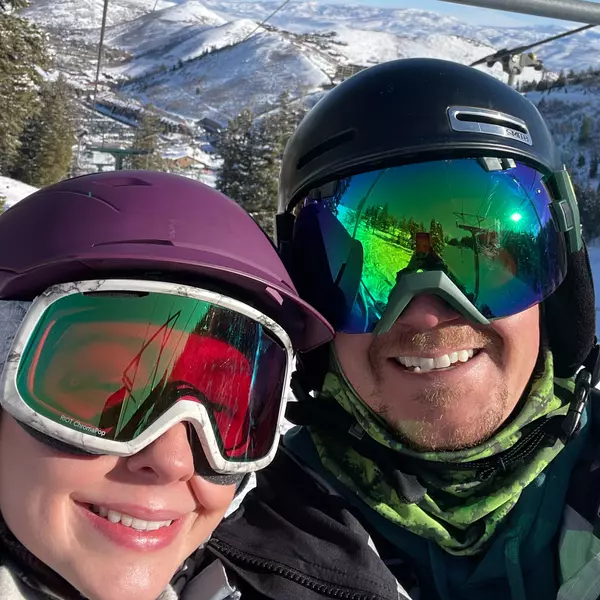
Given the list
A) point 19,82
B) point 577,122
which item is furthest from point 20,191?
point 577,122

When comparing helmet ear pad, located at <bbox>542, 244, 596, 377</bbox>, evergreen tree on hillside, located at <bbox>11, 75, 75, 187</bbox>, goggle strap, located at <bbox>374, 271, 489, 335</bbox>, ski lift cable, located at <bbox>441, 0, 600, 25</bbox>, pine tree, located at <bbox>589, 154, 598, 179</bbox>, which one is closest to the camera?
goggle strap, located at <bbox>374, 271, 489, 335</bbox>

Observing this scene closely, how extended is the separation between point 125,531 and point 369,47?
663 feet

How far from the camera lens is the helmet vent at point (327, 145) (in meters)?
2.13

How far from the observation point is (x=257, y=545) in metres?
1.73

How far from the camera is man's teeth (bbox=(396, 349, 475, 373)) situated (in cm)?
198

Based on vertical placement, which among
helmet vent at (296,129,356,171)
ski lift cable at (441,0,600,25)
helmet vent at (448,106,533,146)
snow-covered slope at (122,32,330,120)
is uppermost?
ski lift cable at (441,0,600,25)

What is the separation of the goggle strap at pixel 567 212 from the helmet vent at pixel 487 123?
7.5 inches

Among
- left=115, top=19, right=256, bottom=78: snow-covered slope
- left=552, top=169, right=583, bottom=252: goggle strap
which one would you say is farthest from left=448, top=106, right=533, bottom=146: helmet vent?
left=115, top=19, right=256, bottom=78: snow-covered slope

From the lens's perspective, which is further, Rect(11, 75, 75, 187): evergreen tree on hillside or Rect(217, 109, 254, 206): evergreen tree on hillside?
Rect(11, 75, 75, 187): evergreen tree on hillside

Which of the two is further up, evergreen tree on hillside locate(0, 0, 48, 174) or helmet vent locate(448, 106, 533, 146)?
helmet vent locate(448, 106, 533, 146)

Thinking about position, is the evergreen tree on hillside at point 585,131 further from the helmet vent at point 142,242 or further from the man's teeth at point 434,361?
the helmet vent at point 142,242

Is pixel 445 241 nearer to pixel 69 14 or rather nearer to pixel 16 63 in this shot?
pixel 16 63

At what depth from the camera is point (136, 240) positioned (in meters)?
1.43

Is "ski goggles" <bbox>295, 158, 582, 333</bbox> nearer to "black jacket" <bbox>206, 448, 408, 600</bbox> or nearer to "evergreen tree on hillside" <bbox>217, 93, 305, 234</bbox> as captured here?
"black jacket" <bbox>206, 448, 408, 600</bbox>
